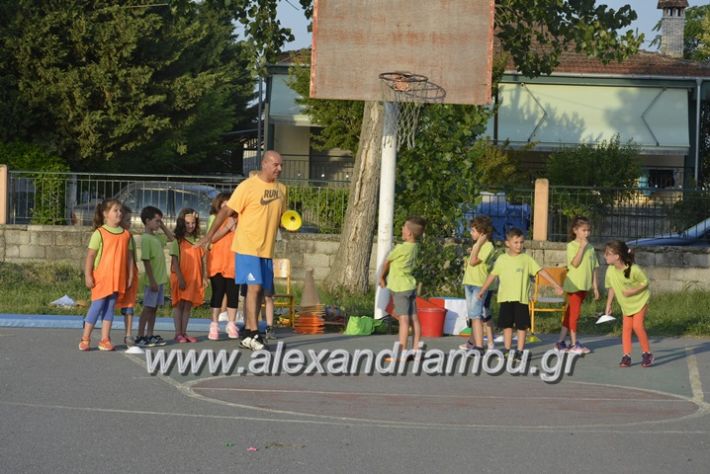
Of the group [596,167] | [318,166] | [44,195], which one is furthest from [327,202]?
[318,166]

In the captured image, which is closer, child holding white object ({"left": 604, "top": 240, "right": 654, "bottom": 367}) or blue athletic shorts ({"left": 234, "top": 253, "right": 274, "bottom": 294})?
child holding white object ({"left": 604, "top": 240, "right": 654, "bottom": 367})

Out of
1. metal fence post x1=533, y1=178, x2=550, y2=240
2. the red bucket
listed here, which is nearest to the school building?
metal fence post x1=533, y1=178, x2=550, y2=240

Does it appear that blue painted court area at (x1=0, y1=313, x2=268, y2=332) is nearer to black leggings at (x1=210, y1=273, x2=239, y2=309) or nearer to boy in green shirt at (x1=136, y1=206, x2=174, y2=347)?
black leggings at (x1=210, y1=273, x2=239, y2=309)

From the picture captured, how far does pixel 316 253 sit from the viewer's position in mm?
21578

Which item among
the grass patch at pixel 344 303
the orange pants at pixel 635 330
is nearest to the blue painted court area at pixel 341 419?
the orange pants at pixel 635 330

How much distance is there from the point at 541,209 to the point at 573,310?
7.29 m

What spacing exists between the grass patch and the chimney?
29.0 meters

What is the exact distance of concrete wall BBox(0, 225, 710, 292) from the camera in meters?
20.5

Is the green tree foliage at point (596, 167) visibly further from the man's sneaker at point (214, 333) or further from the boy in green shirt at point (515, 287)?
the man's sneaker at point (214, 333)

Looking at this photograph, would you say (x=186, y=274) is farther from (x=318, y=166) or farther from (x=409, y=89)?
(x=318, y=166)

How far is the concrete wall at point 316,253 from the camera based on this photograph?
2052 centimetres

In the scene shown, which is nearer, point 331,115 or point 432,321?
point 432,321

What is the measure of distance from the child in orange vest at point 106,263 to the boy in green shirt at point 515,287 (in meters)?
3.92

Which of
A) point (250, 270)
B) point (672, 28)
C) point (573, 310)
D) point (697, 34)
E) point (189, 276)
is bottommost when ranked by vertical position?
point (573, 310)
